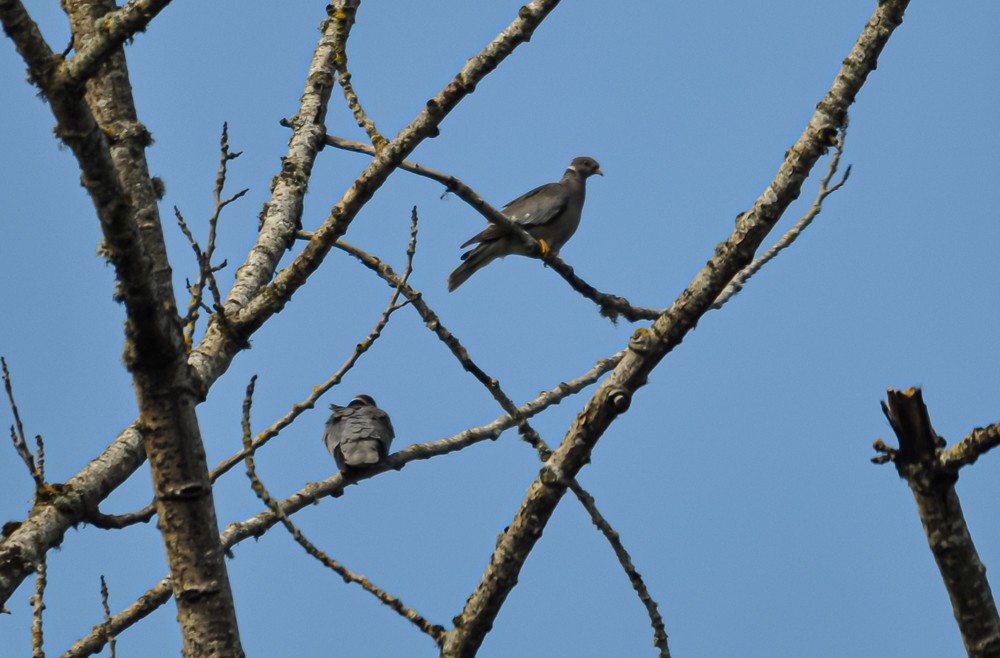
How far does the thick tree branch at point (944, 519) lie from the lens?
2779 mm

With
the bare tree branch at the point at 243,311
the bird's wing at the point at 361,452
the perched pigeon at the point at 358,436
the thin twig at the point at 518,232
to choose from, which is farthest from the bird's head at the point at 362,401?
the bare tree branch at the point at 243,311

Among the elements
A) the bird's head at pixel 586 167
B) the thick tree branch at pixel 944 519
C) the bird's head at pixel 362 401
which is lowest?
the thick tree branch at pixel 944 519

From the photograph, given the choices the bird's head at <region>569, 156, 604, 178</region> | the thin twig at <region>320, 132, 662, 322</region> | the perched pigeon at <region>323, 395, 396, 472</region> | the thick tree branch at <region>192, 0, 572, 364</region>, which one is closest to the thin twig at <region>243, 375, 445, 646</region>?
the thick tree branch at <region>192, 0, 572, 364</region>

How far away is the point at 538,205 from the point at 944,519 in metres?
8.68

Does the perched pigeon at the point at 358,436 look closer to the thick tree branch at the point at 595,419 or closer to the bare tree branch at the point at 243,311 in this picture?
the bare tree branch at the point at 243,311

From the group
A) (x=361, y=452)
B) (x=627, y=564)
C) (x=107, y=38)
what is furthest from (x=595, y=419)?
(x=361, y=452)

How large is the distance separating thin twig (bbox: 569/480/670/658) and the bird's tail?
242 inches

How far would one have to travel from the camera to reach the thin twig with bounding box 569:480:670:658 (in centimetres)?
363

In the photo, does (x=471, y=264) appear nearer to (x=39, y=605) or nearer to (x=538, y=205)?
(x=538, y=205)

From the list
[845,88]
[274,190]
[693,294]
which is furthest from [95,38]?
[274,190]

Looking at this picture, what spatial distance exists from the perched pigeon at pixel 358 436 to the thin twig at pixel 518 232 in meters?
2.07

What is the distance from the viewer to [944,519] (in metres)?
2.78

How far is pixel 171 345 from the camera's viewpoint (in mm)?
2908

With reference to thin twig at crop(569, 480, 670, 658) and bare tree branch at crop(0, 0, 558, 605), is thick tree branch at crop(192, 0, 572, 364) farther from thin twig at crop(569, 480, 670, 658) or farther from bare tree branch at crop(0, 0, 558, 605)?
thin twig at crop(569, 480, 670, 658)
